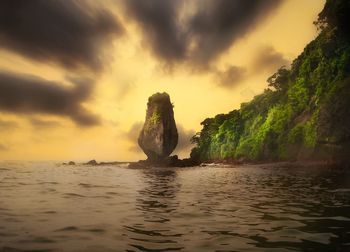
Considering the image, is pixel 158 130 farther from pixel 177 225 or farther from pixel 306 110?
pixel 177 225

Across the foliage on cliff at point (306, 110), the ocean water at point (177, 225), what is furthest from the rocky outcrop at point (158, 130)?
the ocean water at point (177, 225)

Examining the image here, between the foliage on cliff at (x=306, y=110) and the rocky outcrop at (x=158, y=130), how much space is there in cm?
1397

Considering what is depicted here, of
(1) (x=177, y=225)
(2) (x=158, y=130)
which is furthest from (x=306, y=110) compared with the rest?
(1) (x=177, y=225)

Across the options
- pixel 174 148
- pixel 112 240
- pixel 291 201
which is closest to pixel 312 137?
pixel 291 201

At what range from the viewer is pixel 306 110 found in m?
56.9

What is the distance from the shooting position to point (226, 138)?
87375 mm

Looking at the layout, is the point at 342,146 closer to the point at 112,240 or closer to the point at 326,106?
the point at 326,106

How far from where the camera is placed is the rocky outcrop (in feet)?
313

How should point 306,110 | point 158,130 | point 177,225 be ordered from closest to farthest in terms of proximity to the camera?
point 177,225 < point 306,110 < point 158,130

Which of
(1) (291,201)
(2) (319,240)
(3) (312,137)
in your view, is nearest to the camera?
(2) (319,240)

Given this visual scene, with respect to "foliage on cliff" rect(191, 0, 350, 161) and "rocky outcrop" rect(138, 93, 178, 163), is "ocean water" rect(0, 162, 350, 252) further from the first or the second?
"rocky outcrop" rect(138, 93, 178, 163)

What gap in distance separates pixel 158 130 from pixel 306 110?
48105mm

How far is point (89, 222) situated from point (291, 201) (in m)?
8.63

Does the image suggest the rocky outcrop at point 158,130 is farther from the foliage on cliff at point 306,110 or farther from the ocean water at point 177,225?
the ocean water at point 177,225
